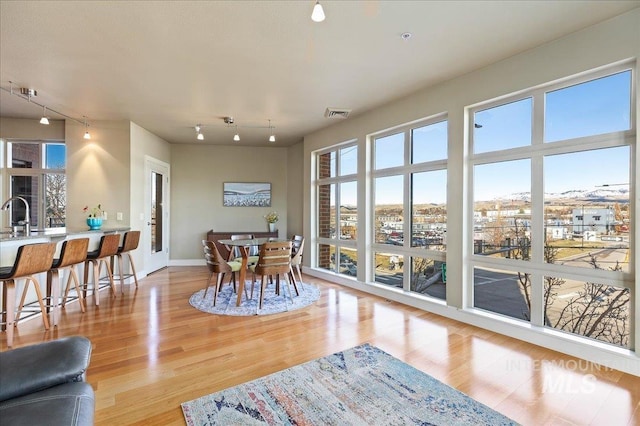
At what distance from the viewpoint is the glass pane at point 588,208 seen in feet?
8.43

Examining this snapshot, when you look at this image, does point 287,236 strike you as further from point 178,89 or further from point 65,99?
point 65,99

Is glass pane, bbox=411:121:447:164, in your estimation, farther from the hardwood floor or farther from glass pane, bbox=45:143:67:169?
glass pane, bbox=45:143:67:169

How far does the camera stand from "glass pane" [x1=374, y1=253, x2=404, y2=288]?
4461 mm

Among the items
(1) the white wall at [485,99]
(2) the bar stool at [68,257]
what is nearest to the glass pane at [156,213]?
(2) the bar stool at [68,257]

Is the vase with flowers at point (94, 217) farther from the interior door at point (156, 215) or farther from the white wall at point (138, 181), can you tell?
the interior door at point (156, 215)

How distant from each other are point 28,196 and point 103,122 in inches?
73.4

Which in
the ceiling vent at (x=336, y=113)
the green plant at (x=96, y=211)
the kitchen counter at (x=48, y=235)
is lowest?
the kitchen counter at (x=48, y=235)

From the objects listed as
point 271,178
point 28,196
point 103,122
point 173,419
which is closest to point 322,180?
point 271,178

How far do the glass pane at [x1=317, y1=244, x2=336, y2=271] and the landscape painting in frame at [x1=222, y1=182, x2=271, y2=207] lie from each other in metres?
1.92

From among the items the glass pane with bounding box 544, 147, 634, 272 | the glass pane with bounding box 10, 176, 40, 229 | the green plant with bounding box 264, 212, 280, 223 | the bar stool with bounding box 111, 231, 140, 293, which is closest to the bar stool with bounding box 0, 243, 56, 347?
the bar stool with bounding box 111, 231, 140, 293

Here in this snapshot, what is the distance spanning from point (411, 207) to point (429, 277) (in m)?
0.98

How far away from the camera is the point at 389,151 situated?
4.68 meters

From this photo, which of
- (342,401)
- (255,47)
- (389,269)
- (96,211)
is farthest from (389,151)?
(96,211)

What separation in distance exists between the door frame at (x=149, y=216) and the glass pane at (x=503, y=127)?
5.56 metres
